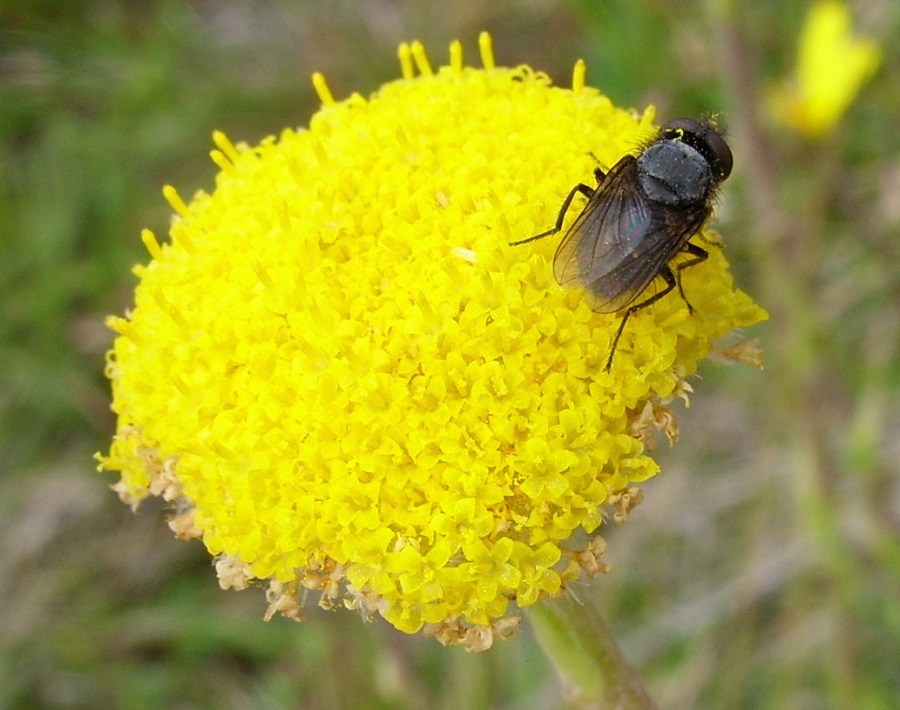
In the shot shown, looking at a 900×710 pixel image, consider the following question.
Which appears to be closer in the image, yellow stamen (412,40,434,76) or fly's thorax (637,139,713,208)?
fly's thorax (637,139,713,208)

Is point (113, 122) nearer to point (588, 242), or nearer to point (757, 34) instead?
point (757, 34)

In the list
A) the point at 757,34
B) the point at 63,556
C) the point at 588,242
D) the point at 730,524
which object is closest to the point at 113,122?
the point at 63,556

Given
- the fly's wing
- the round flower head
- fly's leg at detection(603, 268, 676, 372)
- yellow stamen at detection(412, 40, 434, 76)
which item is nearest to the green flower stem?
the round flower head

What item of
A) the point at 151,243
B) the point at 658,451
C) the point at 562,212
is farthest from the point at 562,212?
the point at 658,451

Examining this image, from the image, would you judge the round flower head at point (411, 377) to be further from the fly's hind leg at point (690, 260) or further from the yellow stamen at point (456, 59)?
the yellow stamen at point (456, 59)

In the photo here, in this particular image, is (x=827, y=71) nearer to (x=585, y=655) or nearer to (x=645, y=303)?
(x=645, y=303)

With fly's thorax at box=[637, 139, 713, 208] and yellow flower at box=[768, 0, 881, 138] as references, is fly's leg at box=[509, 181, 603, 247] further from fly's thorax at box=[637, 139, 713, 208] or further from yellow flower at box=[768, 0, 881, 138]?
yellow flower at box=[768, 0, 881, 138]
